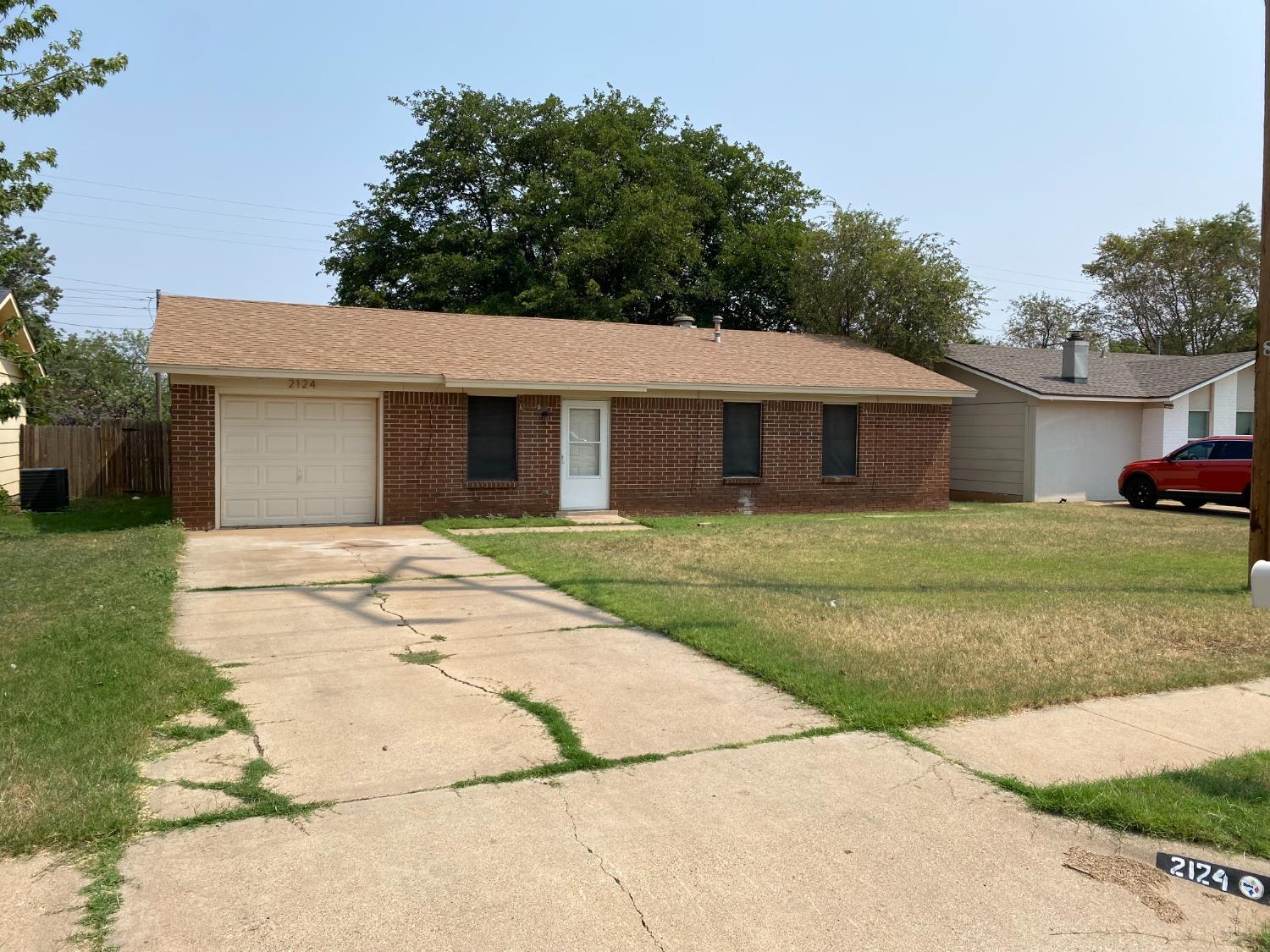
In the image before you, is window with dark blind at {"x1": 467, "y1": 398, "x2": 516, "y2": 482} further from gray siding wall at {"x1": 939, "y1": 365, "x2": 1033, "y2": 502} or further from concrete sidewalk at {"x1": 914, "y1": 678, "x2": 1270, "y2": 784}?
concrete sidewalk at {"x1": 914, "y1": 678, "x2": 1270, "y2": 784}

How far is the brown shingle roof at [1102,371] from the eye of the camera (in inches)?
925

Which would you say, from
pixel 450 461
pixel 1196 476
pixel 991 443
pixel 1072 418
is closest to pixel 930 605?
pixel 450 461

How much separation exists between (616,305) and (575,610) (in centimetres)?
2309

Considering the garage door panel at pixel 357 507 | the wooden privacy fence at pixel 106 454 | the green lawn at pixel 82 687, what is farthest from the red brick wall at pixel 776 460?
the wooden privacy fence at pixel 106 454

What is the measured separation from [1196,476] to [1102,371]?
624 cm

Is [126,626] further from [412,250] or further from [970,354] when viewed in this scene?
[412,250]

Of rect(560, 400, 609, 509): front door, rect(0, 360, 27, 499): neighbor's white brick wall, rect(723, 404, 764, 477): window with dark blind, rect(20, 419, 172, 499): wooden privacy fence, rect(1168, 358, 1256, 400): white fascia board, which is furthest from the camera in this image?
rect(1168, 358, 1256, 400): white fascia board

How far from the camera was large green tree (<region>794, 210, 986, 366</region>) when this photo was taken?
25000 mm

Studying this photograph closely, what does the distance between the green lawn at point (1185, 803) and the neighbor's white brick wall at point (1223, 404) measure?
23225mm

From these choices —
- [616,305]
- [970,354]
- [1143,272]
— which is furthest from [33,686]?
[1143,272]

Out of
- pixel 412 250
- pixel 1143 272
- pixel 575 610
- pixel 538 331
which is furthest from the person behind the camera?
pixel 1143 272

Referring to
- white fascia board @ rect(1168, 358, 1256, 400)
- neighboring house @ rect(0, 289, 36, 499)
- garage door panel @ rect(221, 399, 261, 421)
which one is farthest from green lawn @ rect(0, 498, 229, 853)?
white fascia board @ rect(1168, 358, 1256, 400)

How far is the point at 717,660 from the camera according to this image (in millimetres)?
6879

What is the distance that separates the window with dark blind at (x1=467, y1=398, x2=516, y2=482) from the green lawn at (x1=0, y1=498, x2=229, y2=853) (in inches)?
253
